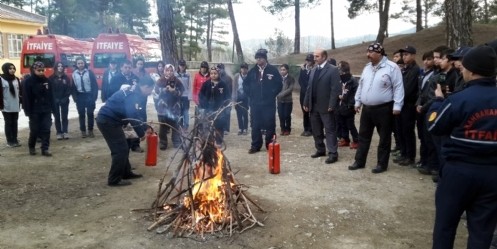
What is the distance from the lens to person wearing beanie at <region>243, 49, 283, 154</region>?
7886 mm

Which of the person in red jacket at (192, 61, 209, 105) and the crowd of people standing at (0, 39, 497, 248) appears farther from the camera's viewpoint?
the person in red jacket at (192, 61, 209, 105)

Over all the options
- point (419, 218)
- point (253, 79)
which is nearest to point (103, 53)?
point (253, 79)

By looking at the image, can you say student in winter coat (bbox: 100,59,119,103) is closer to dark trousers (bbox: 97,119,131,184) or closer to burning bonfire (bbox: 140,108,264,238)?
dark trousers (bbox: 97,119,131,184)

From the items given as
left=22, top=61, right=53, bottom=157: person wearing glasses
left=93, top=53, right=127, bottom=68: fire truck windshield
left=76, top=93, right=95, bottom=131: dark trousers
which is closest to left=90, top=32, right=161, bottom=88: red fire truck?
left=93, top=53, right=127, bottom=68: fire truck windshield

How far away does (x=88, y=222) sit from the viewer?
4.81 metres

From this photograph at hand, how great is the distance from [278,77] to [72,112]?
9136 mm

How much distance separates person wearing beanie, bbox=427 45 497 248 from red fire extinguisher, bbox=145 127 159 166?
491cm

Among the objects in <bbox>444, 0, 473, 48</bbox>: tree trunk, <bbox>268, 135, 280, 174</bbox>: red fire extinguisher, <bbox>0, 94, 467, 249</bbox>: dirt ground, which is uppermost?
<bbox>444, 0, 473, 48</bbox>: tree trunk

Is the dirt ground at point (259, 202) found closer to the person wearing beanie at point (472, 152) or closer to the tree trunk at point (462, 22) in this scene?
the person wearing beanie at point (472, 152)

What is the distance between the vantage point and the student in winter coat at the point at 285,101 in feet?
32.3

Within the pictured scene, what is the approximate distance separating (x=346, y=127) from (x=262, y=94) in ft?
6.63

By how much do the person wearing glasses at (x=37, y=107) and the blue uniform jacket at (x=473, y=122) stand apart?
7.45m

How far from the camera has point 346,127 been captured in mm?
8578

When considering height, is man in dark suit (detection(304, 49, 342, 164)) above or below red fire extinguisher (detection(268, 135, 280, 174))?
above
